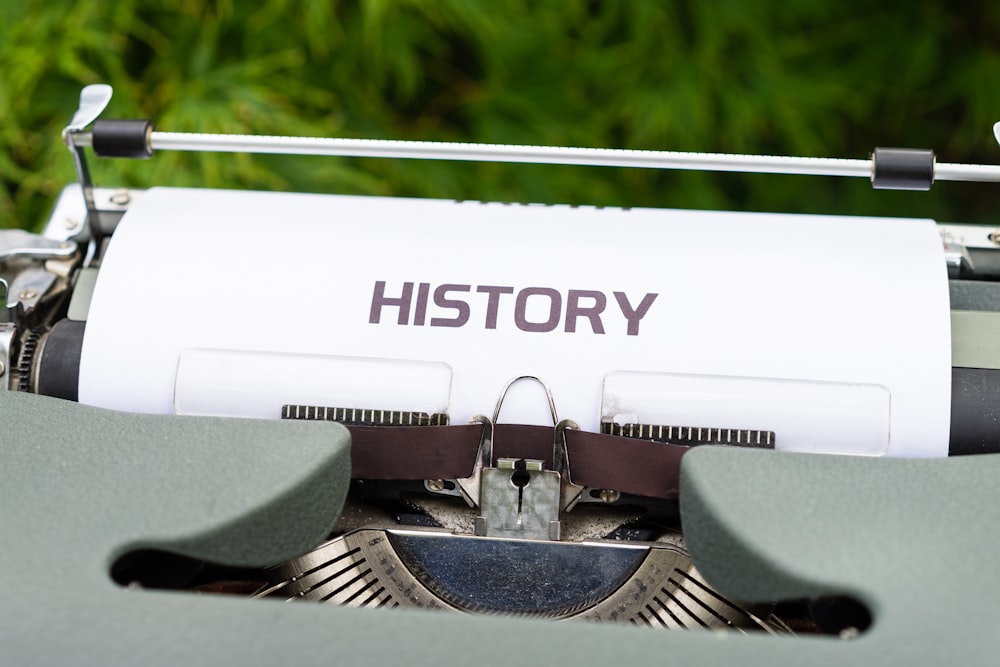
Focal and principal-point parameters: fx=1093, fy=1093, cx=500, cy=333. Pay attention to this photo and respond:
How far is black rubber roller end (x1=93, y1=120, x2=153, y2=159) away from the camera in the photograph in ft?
4.32

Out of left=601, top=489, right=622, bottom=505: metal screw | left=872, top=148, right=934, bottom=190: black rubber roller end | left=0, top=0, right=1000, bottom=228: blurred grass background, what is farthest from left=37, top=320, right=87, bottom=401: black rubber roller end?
left=0, top=0, right=1000, bottom=228: blurred grass background

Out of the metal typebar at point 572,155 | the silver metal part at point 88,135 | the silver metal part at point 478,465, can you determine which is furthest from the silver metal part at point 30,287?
the silver metal part at point 478,465

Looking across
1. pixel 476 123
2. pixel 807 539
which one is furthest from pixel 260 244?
pixel 476 123

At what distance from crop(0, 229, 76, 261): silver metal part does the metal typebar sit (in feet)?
0.54

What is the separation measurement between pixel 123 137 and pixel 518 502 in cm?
66

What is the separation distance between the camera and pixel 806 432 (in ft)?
3.50

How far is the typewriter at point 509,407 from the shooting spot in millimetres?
909

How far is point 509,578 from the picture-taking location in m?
1.09

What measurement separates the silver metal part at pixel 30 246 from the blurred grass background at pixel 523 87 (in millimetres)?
847

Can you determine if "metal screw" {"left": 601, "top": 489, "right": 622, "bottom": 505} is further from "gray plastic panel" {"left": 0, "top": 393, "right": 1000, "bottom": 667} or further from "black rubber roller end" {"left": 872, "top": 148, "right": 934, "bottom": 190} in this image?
"black rubber roller end" {"left": 872, "top": 148, "right": 934, "bottom": 190}

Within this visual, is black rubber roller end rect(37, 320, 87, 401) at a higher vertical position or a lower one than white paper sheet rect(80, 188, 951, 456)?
lower

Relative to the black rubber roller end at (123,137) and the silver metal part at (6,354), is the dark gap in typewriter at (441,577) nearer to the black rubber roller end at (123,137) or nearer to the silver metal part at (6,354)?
the silver metal part at (6,354)

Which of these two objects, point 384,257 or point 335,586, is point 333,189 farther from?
point 335,586

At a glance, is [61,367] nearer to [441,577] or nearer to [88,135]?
[88,135]
